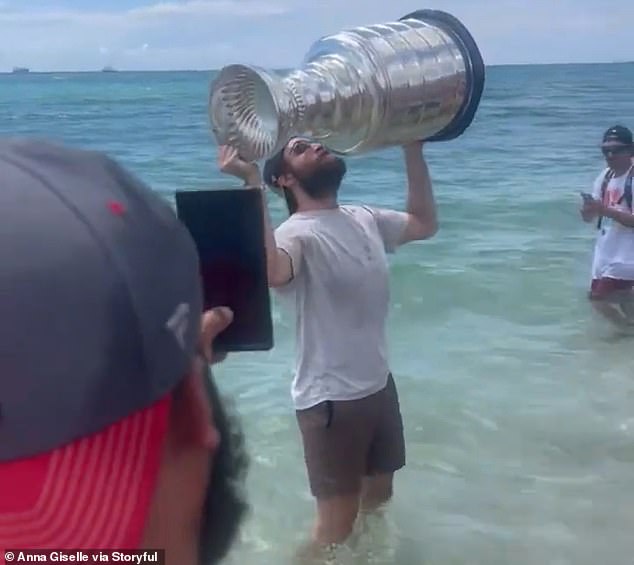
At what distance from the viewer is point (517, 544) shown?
446 cm

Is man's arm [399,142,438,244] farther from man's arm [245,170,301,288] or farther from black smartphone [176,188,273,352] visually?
black smartphone [176,188,273,352]

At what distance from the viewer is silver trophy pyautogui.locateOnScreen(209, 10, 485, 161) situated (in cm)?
208

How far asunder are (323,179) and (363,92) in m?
1.26

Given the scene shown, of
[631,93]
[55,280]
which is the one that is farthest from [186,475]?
[631,93]

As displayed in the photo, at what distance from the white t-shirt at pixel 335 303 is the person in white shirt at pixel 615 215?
307cm

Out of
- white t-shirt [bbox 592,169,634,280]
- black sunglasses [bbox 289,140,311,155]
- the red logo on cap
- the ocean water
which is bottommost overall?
the ocean water

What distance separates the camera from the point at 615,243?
21.4 ft

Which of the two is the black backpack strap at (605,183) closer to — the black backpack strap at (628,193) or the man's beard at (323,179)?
the black backpack strap at (628,193)

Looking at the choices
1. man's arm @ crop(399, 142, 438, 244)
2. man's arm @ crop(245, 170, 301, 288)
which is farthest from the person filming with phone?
man's arm @ crop(399, 142, 438, 244)

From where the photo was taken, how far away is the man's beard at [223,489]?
1.11 metres

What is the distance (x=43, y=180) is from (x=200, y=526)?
0.36 meters

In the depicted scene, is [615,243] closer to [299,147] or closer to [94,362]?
[299,147]

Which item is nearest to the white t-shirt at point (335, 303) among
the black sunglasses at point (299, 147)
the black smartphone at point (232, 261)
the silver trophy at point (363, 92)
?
the black sunglasses at point (299, 147)

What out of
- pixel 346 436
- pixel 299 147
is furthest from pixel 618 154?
pixel 346 436
